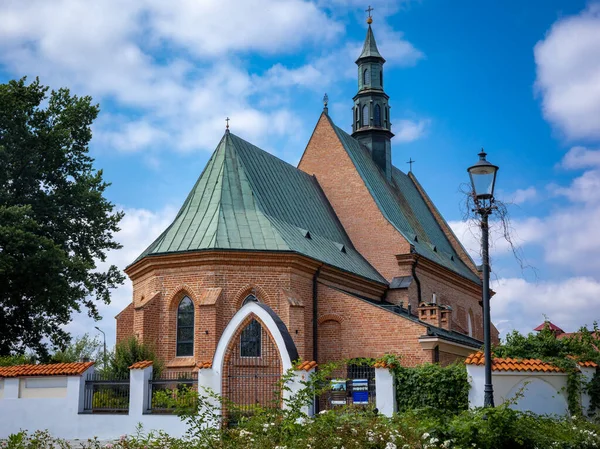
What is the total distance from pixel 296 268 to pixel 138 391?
346 inches

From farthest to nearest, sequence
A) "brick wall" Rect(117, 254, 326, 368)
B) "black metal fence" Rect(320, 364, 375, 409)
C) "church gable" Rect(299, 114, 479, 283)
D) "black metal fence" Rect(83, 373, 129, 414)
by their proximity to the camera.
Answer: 1. "church gable" Rect(299, 114, 479, 283)
2. "brick wall" Rect(117, 254, 326, 368)
3. "black metal fence" Rect(83, 373, 129, 414)
4. "black metal fence" Rect(320, 364, 375, 409)

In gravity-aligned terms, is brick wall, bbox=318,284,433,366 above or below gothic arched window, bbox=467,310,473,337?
below

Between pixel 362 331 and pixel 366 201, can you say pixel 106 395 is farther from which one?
pixel 366 201

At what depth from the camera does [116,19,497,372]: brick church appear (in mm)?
22984

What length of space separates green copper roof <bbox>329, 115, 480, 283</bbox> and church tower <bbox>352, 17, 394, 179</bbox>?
0.64m

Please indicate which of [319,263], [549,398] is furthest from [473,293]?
[549,398]

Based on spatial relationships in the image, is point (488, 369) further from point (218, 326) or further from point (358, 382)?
point (218, 326)

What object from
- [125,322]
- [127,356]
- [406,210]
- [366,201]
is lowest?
[127,356]

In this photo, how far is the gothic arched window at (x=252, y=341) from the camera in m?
16.8

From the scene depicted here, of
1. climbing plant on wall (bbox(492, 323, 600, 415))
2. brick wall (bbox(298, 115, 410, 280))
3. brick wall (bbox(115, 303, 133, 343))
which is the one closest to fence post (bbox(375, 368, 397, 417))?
climbing plant on wall (bbox(492, 323, 600, 415))

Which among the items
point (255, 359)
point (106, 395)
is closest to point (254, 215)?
point (255, 359)

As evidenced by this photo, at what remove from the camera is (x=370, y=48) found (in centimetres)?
3656


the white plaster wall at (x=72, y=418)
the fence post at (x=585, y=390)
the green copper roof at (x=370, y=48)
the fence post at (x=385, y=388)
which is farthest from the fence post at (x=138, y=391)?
the green copper roof at (x=370, y=48)

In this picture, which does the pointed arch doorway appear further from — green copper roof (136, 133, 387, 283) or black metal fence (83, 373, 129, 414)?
green copper roof (136, 133, 387, 283)
